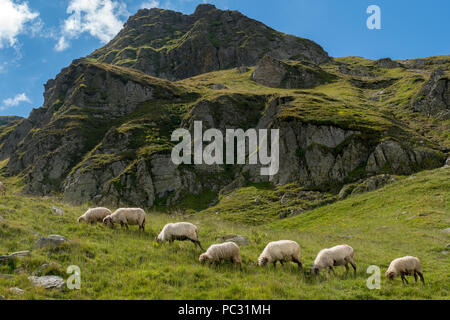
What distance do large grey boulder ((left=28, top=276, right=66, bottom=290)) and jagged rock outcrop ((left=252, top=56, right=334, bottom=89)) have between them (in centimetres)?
15439

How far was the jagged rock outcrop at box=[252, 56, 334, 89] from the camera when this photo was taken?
154500 mm

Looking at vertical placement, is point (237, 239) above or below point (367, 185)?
below

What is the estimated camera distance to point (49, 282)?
36.8 ft

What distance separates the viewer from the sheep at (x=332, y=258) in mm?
14930

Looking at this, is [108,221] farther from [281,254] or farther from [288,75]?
[288,75]

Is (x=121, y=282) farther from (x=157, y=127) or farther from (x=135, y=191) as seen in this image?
(x=157, y=127)

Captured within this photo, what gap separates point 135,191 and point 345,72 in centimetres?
16390

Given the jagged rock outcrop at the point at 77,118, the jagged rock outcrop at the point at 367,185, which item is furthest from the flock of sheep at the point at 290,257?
the jagged rock outcrop at the point at 77,118

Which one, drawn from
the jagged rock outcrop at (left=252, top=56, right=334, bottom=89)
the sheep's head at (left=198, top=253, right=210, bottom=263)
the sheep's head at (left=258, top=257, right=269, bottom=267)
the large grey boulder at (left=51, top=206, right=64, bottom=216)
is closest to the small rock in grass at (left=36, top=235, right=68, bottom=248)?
the sheep's head at (left=198, top=253, right=210, bottom=263)

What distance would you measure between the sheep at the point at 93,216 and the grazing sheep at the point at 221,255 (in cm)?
965

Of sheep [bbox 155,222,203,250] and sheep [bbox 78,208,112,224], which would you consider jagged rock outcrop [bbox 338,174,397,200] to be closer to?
sheep [bbox 155,222,203,250]

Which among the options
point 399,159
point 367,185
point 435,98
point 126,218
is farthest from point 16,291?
point 435,98

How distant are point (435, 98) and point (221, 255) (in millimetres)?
97433

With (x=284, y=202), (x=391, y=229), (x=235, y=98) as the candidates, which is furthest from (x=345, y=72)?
(x=391, y=229)
